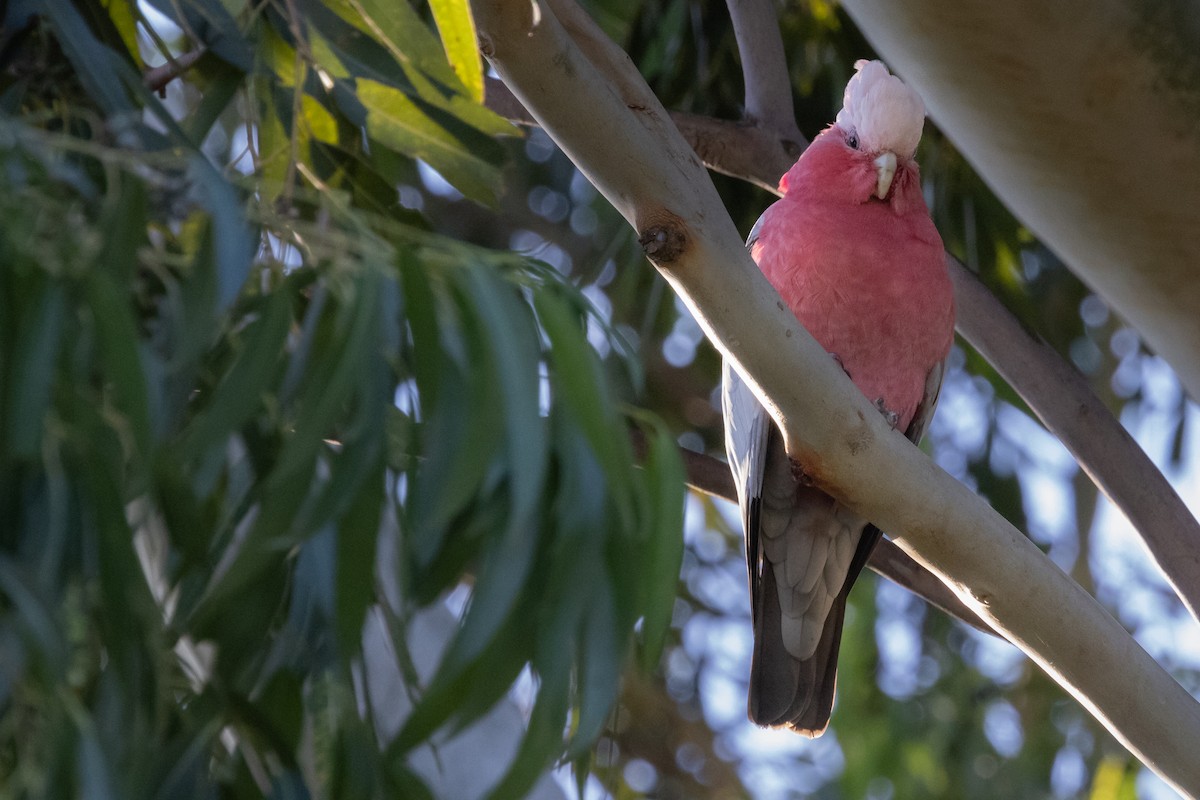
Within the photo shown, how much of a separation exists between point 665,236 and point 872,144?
0.81 meters

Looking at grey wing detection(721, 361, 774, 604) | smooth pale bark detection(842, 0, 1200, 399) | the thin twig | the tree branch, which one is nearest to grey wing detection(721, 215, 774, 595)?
grey wing detection(721, 361, 774, 604)

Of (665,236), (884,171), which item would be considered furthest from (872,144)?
(665,236)

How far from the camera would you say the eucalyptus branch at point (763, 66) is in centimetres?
170

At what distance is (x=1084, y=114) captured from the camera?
36.2 inches

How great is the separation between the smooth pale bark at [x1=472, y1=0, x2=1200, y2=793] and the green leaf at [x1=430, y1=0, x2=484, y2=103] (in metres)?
0.07

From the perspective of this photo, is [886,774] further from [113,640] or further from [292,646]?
[113,640]

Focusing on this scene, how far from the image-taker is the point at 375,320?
120cm

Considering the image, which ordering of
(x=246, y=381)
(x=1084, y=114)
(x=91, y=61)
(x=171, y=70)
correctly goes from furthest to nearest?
1. (x=171, y=70)
2. (x=91, y=61)
3. (x=246, y=381)
4. (x=1084, y=114)

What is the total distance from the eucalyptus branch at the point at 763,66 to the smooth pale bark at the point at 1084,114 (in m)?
0.71

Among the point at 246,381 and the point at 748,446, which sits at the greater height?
the point at 246,381

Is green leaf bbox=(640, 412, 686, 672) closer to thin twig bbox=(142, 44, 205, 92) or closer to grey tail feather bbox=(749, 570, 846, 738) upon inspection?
grey tail feather bbox=(749, 570, 846, 738)

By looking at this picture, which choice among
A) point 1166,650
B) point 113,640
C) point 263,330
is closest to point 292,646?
point 113,640

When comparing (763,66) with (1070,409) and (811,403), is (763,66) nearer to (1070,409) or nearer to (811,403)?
(1070,409)

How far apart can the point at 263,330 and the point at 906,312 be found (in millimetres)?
809
